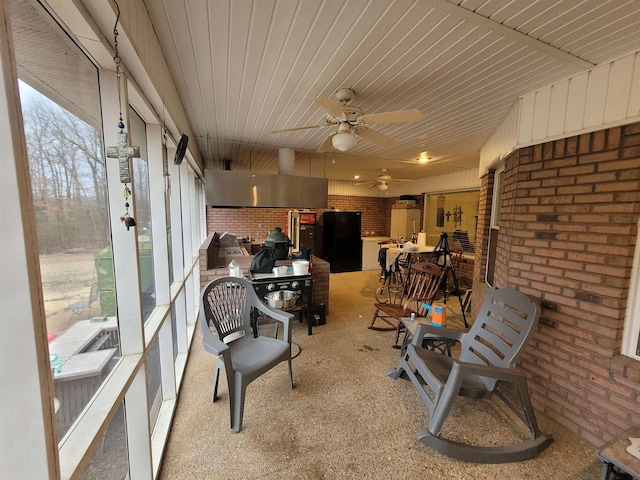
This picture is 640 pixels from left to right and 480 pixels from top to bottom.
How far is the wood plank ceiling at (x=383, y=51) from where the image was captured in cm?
131

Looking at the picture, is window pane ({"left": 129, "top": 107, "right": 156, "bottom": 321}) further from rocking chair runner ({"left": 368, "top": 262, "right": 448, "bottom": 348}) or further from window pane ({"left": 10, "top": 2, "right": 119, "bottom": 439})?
rocking chair runner ({"left": 368, "top": 262, "right": 448, "bottom": 348})

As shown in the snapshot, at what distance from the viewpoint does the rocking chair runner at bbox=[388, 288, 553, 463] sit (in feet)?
5.40

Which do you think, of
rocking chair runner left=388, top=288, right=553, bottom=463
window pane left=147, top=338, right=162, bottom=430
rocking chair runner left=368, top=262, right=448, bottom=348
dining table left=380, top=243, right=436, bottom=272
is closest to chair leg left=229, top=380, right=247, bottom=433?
window pane left=147, top=338, right=162, bottom=430

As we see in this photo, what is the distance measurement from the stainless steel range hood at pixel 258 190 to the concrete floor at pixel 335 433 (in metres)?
2.26

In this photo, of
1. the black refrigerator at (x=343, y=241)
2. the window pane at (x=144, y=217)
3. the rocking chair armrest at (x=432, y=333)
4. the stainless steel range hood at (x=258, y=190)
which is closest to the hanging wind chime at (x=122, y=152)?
the window pane at (x=144, y=217)

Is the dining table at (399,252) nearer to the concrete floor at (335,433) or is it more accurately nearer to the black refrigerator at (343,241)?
the black refrigerator at (343,241)

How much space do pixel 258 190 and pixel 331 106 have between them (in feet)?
7.87

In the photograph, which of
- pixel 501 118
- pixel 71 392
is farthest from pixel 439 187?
pixel 71 392

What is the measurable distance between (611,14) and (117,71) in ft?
7.80

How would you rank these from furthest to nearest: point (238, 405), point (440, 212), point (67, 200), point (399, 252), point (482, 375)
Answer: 1. point (440, 212)
2. point (399, 252)
3. point (238, 405)
4. point (482, 375)
5. point (67, 200)

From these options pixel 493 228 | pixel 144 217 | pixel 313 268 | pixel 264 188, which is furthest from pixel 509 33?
pixel 264 188

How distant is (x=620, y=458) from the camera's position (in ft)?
4.32

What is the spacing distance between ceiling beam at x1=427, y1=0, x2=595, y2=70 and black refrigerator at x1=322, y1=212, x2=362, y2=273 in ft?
16.7

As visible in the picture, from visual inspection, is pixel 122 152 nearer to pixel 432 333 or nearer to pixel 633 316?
pixel 432 333
